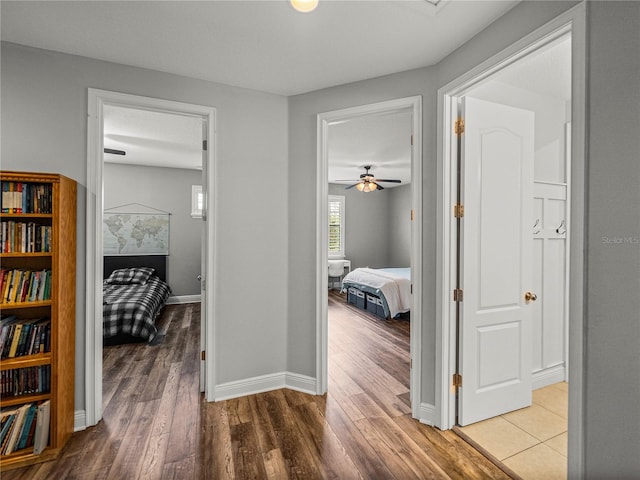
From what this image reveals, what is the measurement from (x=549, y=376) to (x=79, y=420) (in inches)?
149

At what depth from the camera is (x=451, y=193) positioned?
7.05 feet

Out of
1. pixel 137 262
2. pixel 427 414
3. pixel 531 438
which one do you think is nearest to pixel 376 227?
pixel 137 262

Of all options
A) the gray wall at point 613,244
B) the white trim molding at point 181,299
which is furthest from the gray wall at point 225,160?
the white trim molding at point 181,299

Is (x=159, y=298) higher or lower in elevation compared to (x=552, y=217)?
lower

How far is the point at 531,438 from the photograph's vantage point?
2.11 metres

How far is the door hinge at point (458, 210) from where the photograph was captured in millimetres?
2150

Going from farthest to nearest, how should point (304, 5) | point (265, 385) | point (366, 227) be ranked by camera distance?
point (366, 227), point (265, 385), point (304, 5)

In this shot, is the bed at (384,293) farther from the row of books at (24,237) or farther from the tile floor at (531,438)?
the row of books at (24,237)

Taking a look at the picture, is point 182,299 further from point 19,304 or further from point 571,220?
point 571,220

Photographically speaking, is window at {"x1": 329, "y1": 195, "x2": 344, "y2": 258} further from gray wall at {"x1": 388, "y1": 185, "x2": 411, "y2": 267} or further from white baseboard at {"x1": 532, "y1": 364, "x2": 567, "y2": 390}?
white baseboard at {"x1": 532, "y1": 364, "x2": 567, "y2": 390}

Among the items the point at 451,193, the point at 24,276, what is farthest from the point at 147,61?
the point at 451,193

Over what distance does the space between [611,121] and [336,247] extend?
7.18 meters

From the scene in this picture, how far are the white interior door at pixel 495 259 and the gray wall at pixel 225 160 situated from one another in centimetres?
147

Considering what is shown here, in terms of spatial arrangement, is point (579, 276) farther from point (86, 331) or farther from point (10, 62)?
point (10, 62)
